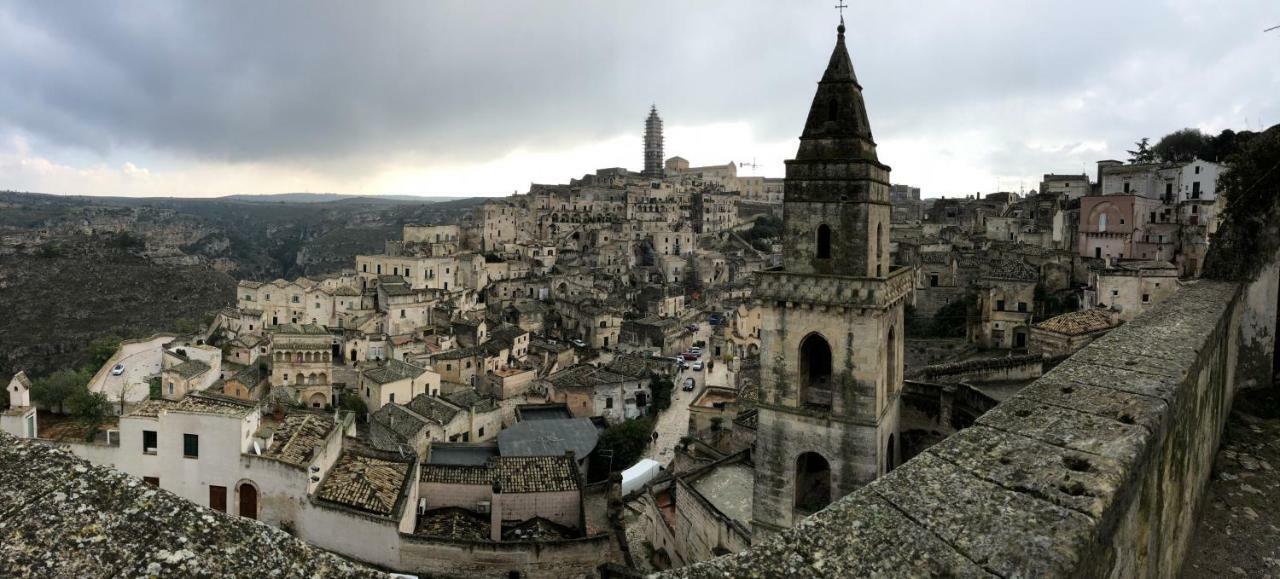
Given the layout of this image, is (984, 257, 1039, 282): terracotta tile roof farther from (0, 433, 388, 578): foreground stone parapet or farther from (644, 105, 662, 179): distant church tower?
(644, 105, 662, 179): distant church tower

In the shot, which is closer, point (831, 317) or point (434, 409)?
point (831, 317)

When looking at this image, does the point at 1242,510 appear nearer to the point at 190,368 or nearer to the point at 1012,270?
the point at 1012,270

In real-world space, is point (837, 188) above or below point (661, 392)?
above

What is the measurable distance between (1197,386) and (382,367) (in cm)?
3488

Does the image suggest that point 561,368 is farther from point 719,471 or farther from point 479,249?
point 479,249

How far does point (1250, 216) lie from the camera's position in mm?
9469

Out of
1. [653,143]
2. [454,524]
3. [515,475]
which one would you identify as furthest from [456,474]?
[653,143]

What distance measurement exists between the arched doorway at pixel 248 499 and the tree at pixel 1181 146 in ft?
197

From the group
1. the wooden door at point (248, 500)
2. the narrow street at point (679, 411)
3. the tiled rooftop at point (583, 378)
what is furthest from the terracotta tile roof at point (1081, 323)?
the wooden door at point (248, 500)

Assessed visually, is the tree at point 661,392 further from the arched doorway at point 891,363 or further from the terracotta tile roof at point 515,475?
the arched doorway at point 891,363

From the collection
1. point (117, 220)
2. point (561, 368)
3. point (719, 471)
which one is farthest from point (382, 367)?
point (117, 220)

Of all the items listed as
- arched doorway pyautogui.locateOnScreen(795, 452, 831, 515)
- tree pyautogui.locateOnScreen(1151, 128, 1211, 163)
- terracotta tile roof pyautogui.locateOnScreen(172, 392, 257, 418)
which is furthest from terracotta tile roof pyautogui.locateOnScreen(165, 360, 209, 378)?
tree pyautogui.locateOnScreen(1151, 128, 1211, 163)

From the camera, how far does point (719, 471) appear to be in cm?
1845

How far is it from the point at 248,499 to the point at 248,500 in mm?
21
